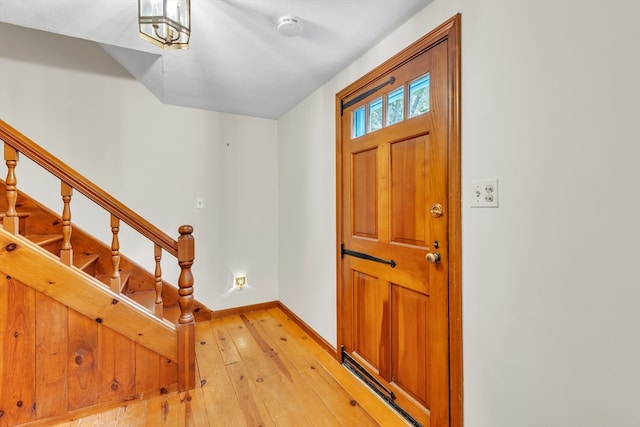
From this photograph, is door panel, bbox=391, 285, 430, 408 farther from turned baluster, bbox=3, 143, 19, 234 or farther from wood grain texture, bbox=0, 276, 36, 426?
turned baluster, bbox=3, 143, 19, 234

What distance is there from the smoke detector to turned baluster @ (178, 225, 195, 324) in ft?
4.06

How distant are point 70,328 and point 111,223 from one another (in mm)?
586

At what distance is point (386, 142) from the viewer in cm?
162

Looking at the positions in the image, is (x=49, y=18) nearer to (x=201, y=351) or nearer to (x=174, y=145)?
(x=174, y=145)

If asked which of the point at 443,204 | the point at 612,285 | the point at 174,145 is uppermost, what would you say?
the point at 174,145

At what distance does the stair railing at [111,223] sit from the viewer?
4.72 feet

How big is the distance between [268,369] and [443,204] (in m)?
1.60

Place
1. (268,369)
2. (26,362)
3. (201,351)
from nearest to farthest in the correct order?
(26,362), (268,369), (201,351)

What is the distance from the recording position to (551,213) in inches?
37.0

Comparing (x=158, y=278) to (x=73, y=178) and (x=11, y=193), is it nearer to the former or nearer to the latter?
(x=73, y=178)

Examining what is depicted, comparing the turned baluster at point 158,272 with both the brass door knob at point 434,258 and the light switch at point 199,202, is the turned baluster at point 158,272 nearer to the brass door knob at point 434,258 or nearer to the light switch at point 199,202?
the light switch at point 199,202

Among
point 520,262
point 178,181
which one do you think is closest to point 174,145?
point 178,181

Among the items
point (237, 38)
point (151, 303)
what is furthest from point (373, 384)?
point (237, 38)

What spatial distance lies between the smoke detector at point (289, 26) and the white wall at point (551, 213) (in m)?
0.62
